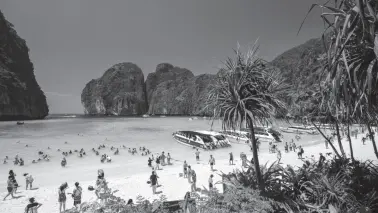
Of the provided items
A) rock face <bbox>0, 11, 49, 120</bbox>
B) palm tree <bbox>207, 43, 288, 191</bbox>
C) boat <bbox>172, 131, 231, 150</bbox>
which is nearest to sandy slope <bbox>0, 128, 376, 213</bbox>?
palm tree <bbox>207, 43, 288, 191</bbox>

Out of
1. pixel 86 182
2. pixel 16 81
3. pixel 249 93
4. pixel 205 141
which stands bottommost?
pixel 86 182

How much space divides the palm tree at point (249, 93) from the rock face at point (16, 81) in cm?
14229

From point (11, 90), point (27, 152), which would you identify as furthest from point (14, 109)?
point (27, 152)

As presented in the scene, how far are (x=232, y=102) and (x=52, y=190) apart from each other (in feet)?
48.1

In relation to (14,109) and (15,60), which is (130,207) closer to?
(14,109)

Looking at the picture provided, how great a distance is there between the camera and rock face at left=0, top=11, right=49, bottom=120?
113 meters

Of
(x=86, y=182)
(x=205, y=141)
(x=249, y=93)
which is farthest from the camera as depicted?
(x=205, y=141)

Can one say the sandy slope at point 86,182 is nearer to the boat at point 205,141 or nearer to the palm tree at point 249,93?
the palm tree at point 249,93

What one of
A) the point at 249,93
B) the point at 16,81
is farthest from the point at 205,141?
the point at 16,81

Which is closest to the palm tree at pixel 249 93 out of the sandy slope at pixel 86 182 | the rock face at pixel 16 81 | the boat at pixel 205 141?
the sandy slope at pixel 86 182

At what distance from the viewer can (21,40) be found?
14562 cm

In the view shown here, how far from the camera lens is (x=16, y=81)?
401 ft

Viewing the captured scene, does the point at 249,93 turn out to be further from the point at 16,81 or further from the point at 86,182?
the point at 16,81

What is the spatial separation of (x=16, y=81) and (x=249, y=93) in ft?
520
